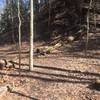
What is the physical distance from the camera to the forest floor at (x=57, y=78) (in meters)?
15.6

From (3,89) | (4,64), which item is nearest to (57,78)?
(3,89)

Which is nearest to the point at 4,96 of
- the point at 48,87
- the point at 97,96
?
the point at 48,87

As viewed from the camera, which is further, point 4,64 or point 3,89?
point 4,64

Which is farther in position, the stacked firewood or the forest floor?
the stacked firewood

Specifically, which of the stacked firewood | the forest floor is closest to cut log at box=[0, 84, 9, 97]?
the forest floor

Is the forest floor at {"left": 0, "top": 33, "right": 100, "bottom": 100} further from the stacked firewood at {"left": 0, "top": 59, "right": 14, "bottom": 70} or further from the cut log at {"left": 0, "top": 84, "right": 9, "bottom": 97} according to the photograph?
the stacked firewood at {"left": 0, "top": 59, "right": 14, "bottom": 70}

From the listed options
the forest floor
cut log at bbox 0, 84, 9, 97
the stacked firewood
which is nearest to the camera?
the forest floor

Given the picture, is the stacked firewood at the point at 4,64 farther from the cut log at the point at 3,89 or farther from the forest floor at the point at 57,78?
the cut log at the point at 3,89

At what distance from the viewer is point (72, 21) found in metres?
31.1

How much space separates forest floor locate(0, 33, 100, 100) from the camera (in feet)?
51.2

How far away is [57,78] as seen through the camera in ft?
57.4

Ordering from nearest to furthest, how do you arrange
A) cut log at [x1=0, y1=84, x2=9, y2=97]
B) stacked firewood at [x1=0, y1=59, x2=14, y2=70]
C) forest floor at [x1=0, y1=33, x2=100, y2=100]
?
forest floor at [x1=0, y1=33, x2=100, y2=100] < cut log at [x1=0, y1=84, x2=9, y2=97] < stacked firewood at [x1=0, y1=59, x2=14, y2=70]

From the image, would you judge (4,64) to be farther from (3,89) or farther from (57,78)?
(57,78)

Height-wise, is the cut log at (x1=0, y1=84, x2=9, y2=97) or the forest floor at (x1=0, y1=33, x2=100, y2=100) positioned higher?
the forest floor at (x1=0, y1=33, x2=100, y2=100)
